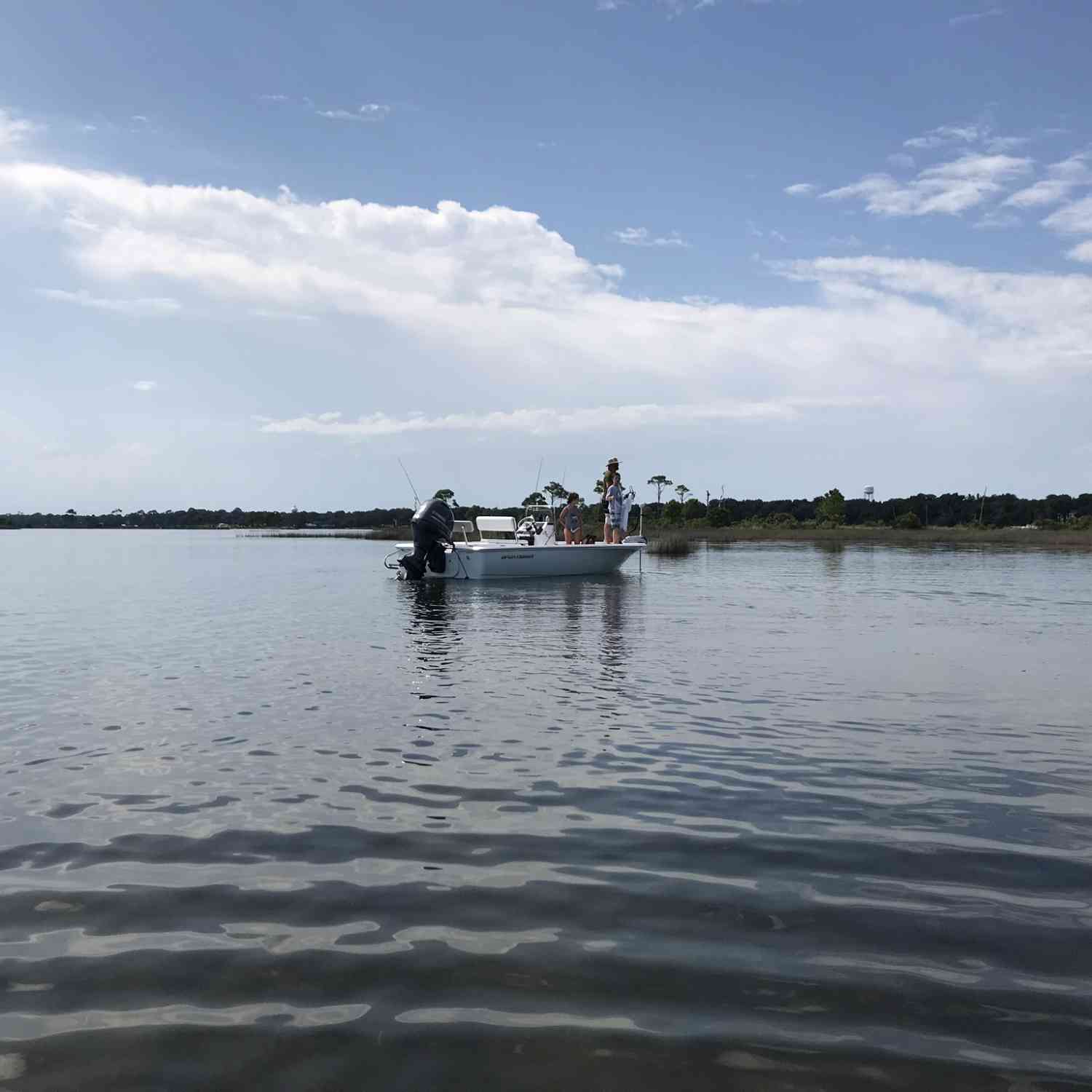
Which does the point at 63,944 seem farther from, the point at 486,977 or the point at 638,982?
the point at 638,982

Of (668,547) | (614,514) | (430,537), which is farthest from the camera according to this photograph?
(668,547)

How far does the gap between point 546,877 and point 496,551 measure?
1013 inches

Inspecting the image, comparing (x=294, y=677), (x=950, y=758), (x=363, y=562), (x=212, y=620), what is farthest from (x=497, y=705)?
(x=363, y=562)

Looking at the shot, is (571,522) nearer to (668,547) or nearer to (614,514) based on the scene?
(614,514)

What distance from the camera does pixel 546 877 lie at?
18.5 ft

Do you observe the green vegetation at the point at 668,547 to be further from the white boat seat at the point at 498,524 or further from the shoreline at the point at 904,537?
the white boat seat at the point at 498,524

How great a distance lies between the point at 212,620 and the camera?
21031mm

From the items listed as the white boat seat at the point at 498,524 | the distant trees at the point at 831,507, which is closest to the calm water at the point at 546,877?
the white boat seat at the point at 498,524

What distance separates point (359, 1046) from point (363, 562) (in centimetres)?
4741

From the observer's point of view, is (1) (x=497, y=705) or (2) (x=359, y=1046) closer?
(2) (x=359, y=1046)

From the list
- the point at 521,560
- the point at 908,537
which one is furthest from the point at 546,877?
the point at 908,537

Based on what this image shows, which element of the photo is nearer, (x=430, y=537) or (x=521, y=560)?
(x=430, y=537)

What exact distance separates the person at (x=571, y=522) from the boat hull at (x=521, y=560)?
65 cm

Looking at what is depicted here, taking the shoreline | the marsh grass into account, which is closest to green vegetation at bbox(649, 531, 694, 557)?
the shoreline
